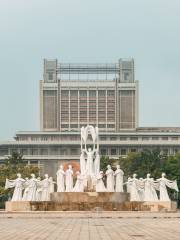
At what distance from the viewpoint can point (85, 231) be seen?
24.4m

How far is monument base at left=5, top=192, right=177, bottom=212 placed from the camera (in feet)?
153

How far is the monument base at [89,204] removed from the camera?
46.5 m

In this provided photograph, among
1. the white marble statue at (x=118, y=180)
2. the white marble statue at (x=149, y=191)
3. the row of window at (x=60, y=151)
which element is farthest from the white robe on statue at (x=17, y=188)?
the row of window at (x=60, y=151)

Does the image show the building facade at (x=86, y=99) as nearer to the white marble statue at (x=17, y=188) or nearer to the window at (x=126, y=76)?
the window at (x=126, y=76)

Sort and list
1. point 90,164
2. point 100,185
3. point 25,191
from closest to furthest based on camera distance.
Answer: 1. point 100,185
2. point 25,191
3. point 90,164

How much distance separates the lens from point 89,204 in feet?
153

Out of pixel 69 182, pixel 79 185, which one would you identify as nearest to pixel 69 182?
pixel 69 182

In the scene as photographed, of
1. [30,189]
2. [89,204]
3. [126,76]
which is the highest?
[126,76]

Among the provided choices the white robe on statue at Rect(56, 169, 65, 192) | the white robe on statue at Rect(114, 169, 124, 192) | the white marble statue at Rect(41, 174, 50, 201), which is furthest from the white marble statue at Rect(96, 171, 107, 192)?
the white marble statue at Rect(41, 174, 50, 201)

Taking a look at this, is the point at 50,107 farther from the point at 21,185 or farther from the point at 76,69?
the point at 21,185

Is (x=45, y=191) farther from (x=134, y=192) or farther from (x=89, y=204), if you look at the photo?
(x=89, y=204)

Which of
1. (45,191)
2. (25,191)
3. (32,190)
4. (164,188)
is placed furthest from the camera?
(45,191)

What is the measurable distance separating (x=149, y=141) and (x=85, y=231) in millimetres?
106727

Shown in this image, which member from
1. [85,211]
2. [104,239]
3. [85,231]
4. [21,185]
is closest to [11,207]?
[21,185]
